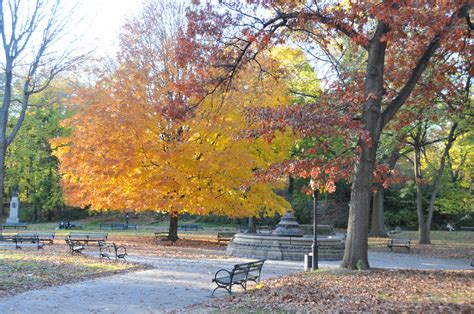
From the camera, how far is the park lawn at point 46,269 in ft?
39.2

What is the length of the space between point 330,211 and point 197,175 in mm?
27554

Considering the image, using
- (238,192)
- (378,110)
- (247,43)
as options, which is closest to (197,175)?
(238,192)

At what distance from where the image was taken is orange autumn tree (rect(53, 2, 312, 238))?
21.6m

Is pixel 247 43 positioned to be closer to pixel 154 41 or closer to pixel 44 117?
pixel 154 41

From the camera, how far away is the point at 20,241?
20578 millimetres

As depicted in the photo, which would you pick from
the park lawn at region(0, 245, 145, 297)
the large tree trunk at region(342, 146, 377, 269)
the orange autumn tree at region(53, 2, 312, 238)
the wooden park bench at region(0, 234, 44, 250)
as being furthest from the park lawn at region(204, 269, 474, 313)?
the wooden park bench at region(0, 234, 44, 250)

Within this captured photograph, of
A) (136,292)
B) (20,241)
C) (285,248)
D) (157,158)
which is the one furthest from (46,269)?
(285,248)

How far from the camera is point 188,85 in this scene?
1303cm

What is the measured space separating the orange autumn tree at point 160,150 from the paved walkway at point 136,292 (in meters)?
5.72

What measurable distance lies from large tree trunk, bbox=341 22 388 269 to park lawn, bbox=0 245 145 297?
7.02m

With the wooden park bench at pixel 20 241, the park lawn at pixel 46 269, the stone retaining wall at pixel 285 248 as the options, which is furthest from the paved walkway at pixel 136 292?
the wooden park bench at pixel 20 241

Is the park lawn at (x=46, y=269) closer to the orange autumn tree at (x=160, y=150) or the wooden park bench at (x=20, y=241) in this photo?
the wooden park bench at (x=20, y=241)

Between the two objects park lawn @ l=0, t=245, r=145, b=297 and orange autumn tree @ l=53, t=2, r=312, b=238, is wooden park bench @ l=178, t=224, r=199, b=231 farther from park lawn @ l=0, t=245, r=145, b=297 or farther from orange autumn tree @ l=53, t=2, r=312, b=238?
park lawn @ l=0, t=245, r=145, b=297

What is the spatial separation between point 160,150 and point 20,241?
7.13 meters
